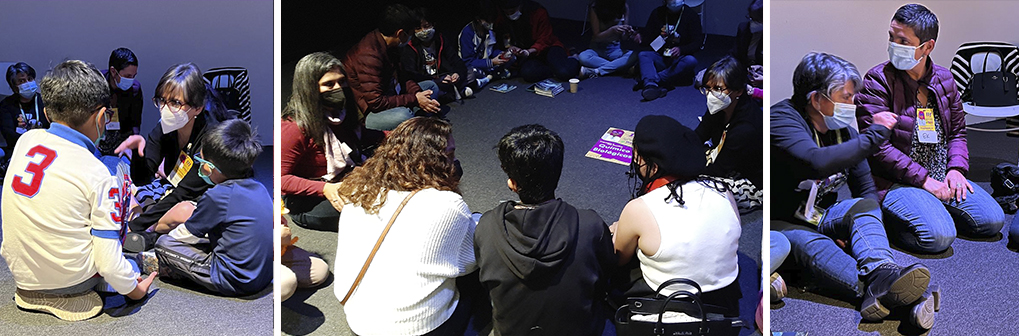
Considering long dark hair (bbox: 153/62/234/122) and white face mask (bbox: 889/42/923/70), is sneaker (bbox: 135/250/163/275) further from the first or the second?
white face mask (bbox: 889/42/923/70)

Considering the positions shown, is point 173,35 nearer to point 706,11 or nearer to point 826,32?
point 706,11

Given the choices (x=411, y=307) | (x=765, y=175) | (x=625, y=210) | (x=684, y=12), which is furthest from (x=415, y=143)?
(x=765, y=175)

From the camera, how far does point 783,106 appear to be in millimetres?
3682

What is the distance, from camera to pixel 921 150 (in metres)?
4.06

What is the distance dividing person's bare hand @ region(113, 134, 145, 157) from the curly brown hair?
1277mm

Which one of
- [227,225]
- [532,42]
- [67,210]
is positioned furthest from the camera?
[227,225]

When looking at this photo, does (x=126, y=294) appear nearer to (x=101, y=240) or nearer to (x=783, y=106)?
(x=101, y=240)

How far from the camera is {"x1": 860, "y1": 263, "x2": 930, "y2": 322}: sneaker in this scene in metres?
3.47

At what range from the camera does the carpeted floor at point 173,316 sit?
3.77 metres

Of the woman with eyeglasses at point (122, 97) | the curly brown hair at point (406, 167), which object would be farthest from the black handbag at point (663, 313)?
the woman with eyeglasses at point (122, 97)

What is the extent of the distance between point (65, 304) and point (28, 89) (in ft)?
4.31

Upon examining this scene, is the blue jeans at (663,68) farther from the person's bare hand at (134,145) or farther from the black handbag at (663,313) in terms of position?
the person's bare hand at (134,145)

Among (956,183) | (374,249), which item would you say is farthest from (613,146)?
(956,183)

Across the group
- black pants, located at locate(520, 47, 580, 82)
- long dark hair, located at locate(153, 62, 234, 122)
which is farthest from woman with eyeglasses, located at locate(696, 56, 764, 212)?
long dark hair, located at locate(153, 62, 234, 122)
